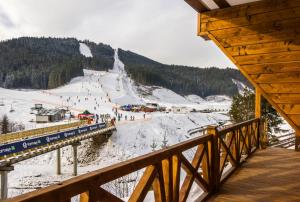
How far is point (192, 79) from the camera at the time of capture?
181000 millimetres

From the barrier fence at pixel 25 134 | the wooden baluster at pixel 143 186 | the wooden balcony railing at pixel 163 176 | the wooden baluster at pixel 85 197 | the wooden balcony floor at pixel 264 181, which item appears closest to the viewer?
the wooden balcony railing at pixel 163 176

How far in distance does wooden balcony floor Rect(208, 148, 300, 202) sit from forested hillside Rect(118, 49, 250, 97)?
135 metres

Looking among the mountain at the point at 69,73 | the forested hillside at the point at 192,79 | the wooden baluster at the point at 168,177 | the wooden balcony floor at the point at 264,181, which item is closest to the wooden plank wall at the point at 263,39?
the wooden balcony floor at the point at 264,181

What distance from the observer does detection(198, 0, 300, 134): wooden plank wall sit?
511 centimetres

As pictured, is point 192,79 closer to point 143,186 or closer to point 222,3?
point 222,3

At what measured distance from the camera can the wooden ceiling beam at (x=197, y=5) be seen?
216 inches

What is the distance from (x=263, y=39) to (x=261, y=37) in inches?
2.3

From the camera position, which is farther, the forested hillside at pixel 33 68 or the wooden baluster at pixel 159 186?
the forested hillside at pixel 33 68

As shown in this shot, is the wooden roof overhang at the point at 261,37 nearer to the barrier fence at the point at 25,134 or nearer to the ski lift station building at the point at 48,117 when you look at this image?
the barrier fence at the point at 25,134

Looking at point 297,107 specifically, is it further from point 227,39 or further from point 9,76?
point 9,76

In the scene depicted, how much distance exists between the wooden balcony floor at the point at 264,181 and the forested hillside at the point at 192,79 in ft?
443

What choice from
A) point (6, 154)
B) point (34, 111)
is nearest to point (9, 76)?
point (34, 111)

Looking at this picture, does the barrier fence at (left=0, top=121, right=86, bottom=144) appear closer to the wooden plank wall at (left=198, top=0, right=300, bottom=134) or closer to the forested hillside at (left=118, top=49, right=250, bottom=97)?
the wooden plank wall at (left=198, top=0, right=300, bottom=134)

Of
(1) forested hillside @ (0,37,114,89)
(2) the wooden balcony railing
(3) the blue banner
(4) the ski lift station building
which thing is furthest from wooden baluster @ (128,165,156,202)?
(1) forested hillside @ (0,37,114,89)
